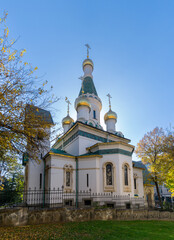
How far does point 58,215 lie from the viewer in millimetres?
7633

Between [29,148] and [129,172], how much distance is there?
399 inches

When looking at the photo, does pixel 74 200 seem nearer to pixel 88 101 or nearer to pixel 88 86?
pixel 88 101

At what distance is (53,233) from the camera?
5863 mm

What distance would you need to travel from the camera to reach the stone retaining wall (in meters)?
6.56

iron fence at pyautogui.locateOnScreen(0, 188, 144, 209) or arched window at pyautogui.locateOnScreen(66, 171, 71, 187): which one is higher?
arched window at pyautogui.locateOnScreen(66, 171, 71, 187)

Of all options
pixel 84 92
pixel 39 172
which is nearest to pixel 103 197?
pixel 39 172

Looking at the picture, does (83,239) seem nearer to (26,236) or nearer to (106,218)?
(26,236)

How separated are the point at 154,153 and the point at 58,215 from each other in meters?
13.0

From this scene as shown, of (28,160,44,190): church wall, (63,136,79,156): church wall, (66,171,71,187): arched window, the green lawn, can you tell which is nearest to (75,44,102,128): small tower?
(63,136,79,156): church wall

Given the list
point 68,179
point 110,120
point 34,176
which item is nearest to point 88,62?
point 110,120

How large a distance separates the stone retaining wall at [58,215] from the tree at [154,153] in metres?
6.87

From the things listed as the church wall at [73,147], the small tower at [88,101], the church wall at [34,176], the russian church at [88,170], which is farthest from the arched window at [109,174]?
the small tower at [88,101]

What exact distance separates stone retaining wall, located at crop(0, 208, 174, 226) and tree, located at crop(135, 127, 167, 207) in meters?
6.87

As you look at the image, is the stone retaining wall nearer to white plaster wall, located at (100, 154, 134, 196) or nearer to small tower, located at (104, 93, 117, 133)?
white plaster wall, located at (100, 154, 134, 196)
